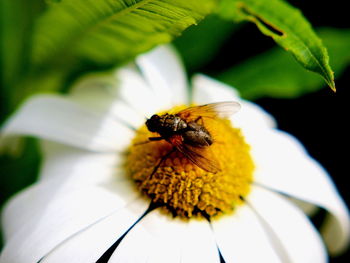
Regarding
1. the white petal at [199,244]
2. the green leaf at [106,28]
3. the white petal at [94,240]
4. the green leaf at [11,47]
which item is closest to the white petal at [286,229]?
the white petal at [199,244]

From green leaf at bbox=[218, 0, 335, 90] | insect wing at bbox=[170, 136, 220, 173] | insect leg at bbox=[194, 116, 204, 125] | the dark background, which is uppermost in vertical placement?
green leaf at bbox=[218, 0, 335, 90]

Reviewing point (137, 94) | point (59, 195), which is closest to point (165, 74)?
point (137, 94)

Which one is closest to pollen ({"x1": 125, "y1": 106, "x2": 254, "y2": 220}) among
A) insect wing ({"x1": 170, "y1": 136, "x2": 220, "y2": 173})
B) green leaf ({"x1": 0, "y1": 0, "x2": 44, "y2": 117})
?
insect wing ({"x1": 170, "y1": 136, "x2": 220, "y2": 173})

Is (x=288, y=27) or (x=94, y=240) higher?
(x=288, y=27)

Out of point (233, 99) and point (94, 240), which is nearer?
point (94, 240)

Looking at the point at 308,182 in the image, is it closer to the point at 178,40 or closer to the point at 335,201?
the point at 335,201

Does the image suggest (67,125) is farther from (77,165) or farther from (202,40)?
(202,40)

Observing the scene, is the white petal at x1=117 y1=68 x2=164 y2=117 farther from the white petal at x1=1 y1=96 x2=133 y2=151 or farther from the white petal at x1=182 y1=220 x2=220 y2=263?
the white petal at x1=182 y1=220 x2=220 y2=263

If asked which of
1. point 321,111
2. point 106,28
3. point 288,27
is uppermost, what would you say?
point 288,27
